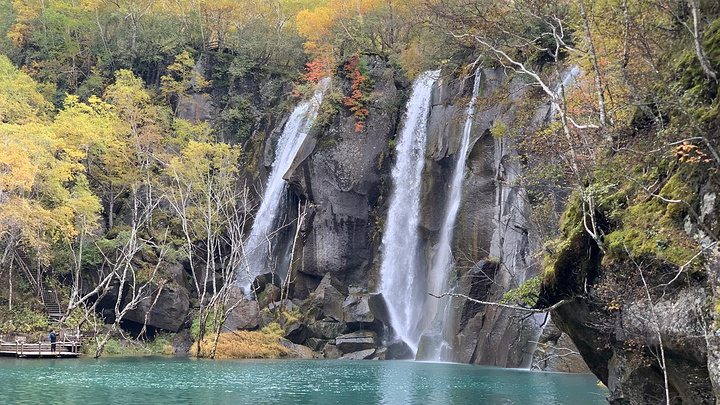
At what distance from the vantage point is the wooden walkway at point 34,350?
28344 mm

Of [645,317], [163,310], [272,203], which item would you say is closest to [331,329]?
[163,310]

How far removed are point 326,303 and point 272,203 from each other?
856 cm

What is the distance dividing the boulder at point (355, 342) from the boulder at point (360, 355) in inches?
7.6

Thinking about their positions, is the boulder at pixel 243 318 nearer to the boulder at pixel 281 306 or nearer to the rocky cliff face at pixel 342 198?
the boulder at pixel 281 306

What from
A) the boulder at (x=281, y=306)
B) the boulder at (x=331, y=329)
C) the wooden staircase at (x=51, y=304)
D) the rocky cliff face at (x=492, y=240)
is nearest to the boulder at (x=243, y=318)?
the boulder at (x=281, y=306)

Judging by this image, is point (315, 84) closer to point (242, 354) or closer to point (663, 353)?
point (242, 354)

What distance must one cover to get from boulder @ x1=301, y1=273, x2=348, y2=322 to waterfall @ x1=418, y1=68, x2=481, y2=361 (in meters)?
4.54

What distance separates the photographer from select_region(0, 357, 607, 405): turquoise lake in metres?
15.5

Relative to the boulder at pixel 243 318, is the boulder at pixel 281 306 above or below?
above

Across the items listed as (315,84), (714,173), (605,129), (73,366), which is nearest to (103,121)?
(315,84)

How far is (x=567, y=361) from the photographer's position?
78.4ft

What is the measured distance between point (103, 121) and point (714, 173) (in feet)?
118

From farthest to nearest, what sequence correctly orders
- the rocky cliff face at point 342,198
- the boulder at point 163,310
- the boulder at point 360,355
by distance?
the rocky cliff face at point 342,198, the boulder at point 163,310, the boulder at point 360,355

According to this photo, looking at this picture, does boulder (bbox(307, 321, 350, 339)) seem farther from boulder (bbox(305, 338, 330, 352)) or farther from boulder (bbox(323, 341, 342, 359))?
boulder (bbox(323, 341, 342, 359))
